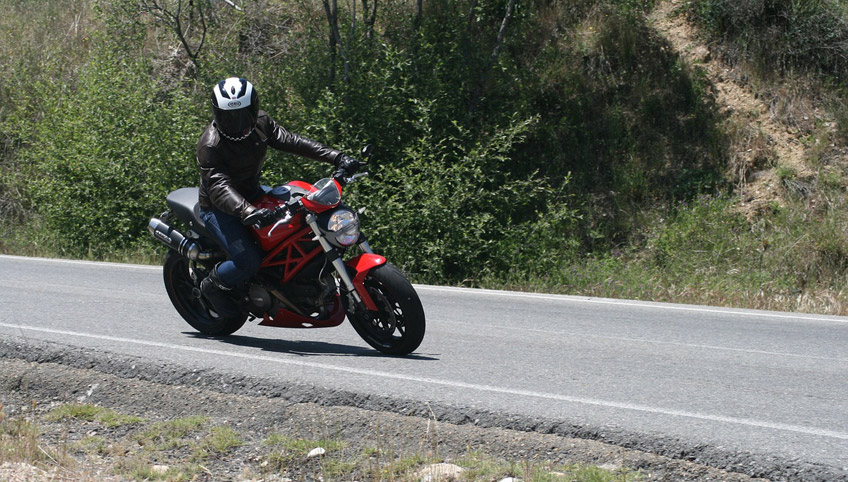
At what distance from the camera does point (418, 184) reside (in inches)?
541

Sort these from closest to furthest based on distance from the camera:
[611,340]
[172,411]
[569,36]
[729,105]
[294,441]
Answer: [294,441], [172,411], [611,340], [729,105], [569,36]

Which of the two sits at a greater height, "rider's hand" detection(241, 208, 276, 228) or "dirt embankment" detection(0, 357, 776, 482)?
"rider's hand" detection(241, 208, 276, 228)

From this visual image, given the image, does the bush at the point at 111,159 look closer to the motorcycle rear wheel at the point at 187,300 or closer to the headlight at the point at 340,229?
the motorcycle rear wheel at the point at 187,300

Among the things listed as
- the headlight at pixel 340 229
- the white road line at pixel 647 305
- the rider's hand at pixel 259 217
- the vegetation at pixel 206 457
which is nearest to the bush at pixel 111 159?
the white road line at pixel 647 305

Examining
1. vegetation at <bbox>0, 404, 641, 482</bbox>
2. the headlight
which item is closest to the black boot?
the headlight

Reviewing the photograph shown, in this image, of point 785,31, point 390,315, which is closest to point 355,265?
point 390,315

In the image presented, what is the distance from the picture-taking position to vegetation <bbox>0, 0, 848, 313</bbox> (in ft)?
43.7

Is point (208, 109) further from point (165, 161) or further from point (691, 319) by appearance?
point (691, 319)

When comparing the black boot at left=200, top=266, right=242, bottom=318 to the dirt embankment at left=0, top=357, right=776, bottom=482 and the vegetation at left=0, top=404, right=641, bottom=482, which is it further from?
the vegetation at left=0, top=404, right=641, bottom=482

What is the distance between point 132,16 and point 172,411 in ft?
44.4

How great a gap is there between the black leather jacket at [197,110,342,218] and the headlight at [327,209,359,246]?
0.62 metres

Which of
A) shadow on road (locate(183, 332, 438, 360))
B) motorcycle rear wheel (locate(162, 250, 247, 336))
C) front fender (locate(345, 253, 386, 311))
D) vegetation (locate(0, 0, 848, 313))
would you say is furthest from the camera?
vegetation (locate(0, 0, 848, 313))

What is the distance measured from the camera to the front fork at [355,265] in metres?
6.05

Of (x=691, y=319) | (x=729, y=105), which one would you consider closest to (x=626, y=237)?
(x=729, y=105)
